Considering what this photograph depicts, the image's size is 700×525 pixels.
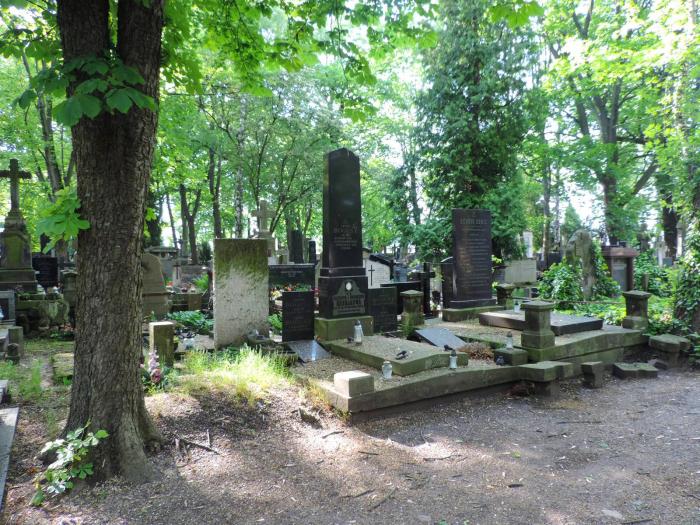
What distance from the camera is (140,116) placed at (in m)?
3.40

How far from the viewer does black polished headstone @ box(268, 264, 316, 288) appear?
14.2 metres

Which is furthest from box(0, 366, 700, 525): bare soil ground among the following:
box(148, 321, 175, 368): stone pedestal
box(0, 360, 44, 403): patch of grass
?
box(148, 321, 175, 368): stone pedestal

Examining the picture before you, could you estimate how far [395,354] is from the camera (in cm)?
609

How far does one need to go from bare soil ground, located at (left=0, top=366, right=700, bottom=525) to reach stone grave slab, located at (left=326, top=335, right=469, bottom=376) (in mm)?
549

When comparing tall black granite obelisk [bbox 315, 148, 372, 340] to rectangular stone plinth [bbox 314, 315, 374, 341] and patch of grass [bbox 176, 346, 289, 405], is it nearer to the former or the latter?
rectangular stone plinth [bbox 314, 315, 374, 341]

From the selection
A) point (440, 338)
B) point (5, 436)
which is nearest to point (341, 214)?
point (440, 338)

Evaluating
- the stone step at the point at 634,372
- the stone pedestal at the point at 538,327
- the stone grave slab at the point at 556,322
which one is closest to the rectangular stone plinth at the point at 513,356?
the stone pedestal at the point at 538,327

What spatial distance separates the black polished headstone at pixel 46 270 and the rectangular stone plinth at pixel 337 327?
33.5 feet

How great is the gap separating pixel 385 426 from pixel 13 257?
1083 cm

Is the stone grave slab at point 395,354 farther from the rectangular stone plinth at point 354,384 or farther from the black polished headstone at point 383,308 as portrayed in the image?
the black polished headstone at point 383,308

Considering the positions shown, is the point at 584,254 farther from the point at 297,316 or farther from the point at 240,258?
the point at 240,258

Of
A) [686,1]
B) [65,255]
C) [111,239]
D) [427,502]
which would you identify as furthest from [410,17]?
[65,255]

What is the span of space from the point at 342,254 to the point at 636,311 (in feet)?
18.9

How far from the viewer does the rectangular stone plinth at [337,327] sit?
7480 millimetres
